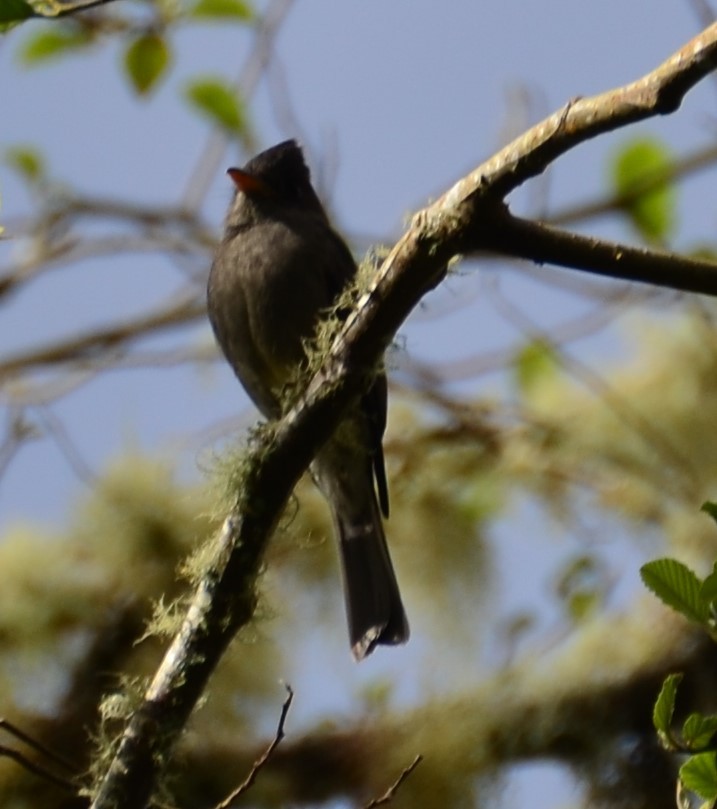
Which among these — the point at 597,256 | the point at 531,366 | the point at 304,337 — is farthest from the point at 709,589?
the point at 531,366

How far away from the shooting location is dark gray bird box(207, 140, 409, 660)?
139 inches

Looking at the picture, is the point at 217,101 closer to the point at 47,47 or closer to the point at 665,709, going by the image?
the point at 47,47

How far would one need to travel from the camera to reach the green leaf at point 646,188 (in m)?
4.12

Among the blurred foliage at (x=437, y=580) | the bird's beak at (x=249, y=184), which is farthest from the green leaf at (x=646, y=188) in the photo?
the bird's beak at (x=249, y=184)

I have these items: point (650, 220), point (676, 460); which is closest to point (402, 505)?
point (676, 460)

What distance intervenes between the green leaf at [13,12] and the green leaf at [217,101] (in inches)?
69.5

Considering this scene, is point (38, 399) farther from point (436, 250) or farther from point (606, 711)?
point (436, 250)

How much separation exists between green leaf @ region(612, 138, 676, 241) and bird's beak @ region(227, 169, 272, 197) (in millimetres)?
979

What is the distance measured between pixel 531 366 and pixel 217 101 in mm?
1393

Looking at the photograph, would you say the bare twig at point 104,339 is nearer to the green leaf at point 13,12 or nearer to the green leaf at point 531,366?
the green leaf at point 531,366

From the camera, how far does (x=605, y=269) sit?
2.24 m

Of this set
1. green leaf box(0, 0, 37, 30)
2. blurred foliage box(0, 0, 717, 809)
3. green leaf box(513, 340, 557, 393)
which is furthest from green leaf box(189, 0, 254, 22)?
green leaf box(513, 340, 557, 393)

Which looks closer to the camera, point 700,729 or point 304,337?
point 700,729

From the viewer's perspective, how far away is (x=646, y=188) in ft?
13.7
